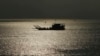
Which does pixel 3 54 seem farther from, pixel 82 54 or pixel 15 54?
pixel 82 54

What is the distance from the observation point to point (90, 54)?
4225 inches

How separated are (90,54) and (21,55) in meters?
19.8

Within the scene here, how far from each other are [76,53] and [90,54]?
410 centimetres

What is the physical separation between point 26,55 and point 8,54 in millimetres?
5976

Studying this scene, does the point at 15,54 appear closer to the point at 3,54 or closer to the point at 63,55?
the point at 3,54

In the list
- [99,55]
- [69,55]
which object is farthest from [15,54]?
[99,55]

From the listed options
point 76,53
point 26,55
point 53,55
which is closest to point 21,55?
point 26,55

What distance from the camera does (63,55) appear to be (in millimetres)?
103625

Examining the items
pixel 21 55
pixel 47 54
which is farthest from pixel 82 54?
pixel 21 55

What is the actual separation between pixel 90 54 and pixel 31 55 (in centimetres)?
1692

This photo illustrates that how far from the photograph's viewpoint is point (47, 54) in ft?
355

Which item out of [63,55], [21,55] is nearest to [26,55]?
[21,55]

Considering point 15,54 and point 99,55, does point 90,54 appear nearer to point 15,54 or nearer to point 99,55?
point 99,55

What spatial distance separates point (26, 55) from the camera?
10544 centimetres
